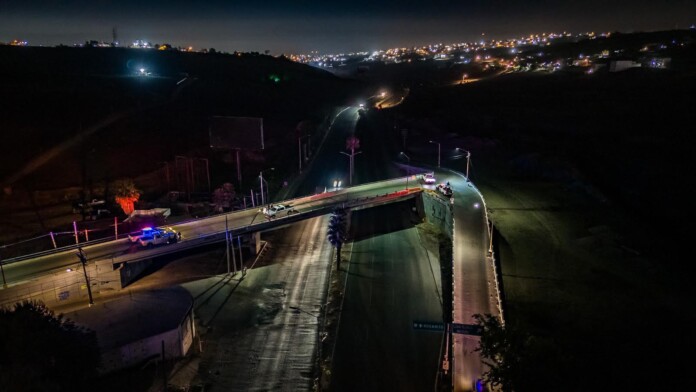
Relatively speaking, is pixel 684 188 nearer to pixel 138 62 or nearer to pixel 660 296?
pixel 660 296

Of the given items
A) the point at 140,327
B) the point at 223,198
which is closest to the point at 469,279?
the point at 140,327

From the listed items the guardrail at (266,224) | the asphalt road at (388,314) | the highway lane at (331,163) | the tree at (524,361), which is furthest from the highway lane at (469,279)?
the highway lane at (331,163)

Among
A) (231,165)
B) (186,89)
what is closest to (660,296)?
(231,165)

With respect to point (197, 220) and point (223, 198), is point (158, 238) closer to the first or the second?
point (197, 220)

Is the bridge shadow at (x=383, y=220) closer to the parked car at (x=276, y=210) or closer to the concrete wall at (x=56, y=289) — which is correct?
the parked car at (x=276, y=210)

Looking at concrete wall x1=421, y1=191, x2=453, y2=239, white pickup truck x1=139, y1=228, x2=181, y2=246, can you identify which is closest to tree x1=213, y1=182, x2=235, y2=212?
white pickup truck x1=139, y1=228, x2=181, y2=246
